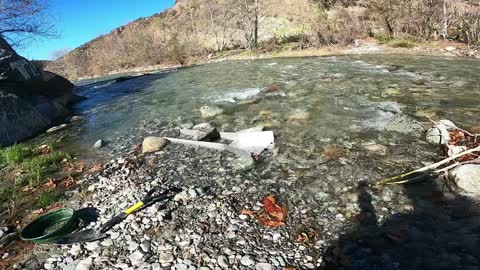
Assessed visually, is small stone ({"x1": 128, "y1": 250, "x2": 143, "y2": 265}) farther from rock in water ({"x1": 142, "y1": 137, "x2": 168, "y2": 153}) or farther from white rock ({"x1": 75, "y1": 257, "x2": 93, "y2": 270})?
rock in water ({"x1": 142, "y1": 137, "x2": 168, "y2": 153})

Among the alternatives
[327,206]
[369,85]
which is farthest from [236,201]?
[369,85]

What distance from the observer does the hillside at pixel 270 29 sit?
1770cm

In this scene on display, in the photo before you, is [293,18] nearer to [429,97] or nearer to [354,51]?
[354,51]

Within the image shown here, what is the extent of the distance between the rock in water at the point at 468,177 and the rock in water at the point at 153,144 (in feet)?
16.0

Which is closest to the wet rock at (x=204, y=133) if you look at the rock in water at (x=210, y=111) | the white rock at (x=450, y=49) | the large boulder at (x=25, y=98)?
the rock in water at (x=210, y=111)

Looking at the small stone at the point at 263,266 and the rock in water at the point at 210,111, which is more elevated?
the rock in water at the point at 210,111

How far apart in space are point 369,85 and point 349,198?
676 centimetres

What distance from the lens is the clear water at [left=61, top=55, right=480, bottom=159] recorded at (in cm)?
760

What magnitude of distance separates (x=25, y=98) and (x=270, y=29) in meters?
19.7

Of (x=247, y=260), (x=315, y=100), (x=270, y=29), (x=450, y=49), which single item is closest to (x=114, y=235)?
(x=247, y=260)

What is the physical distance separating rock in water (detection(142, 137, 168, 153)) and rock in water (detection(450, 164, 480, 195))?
4.88 m

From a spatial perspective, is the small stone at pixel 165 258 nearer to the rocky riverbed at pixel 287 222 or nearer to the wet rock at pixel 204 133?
the rocky riverbed at pixel 287 222

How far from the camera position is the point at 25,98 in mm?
11938

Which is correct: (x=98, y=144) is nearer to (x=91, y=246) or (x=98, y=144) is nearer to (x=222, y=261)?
(x=91, y=246)
